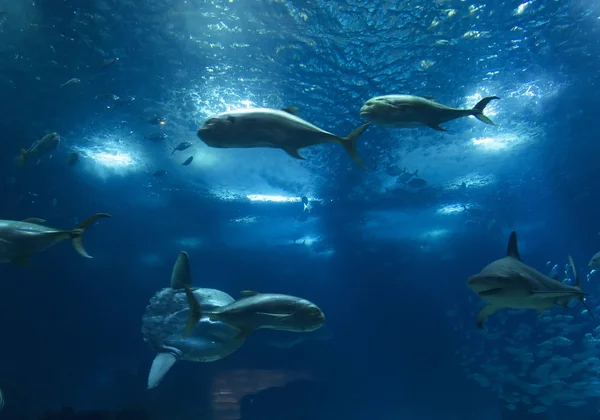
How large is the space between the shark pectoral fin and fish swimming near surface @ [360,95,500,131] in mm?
5997

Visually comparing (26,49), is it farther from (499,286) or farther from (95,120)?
(499,286)

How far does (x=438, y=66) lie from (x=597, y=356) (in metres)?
16.7

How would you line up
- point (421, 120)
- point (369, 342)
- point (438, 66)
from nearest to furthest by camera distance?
point (421, 120), point (438, 66), point (369, 342)

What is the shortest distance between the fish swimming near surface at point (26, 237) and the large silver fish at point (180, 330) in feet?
6.45

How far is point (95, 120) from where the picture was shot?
12016 millimetres

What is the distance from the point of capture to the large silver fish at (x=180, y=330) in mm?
6785

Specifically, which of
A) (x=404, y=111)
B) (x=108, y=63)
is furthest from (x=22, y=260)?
(x=108, y=63)

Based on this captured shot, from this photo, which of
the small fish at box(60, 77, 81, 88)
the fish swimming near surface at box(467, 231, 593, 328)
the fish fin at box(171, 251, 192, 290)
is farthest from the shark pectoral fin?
the small fish at box(60, 77, 81, 88)

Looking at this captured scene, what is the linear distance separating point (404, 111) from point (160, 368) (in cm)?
631

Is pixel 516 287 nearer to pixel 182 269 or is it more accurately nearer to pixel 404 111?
pixel 404 111

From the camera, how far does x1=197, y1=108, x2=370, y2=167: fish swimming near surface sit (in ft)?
10.3

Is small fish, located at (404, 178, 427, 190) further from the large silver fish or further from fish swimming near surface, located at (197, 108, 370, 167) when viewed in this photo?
fish swimming near surface, located at (197, 108, 370, 167)

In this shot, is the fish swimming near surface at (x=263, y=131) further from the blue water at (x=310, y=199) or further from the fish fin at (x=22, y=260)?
the blue water at (x=310, y=199)

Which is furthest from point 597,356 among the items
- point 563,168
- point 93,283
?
point 93,283
